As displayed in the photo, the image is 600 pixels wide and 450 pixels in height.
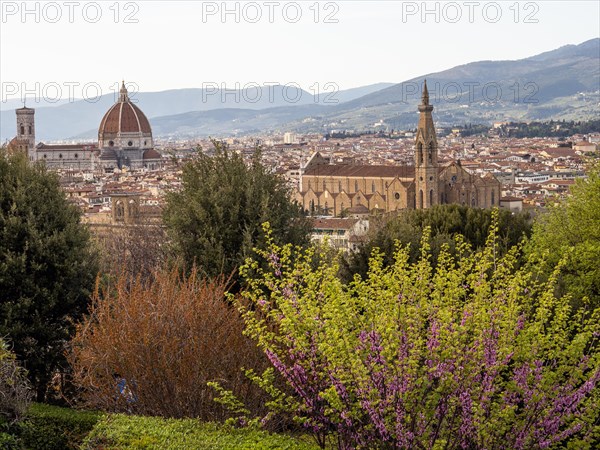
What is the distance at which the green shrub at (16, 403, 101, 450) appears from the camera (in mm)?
9664

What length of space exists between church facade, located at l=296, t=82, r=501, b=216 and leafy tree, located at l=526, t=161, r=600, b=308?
40995 mm

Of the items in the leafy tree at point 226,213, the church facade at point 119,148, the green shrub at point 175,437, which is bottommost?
the green shrub at point 175,437

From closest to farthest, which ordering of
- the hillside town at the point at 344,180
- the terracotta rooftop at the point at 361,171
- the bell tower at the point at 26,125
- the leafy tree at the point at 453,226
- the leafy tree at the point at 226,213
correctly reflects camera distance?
1. the leafy tree at the point at 226,213
2. the leafy tree at the point at 453,226
3. the hillside town at the point at 344,180
4. the terracotta rooftop at the point at 361,171
5. the bell tower at the point at 26,125

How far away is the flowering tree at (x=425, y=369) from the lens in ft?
26.0

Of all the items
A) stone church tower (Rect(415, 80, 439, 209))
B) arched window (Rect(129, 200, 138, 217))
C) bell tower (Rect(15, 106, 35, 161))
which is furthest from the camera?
bell tower (Rect(15, 106, 35, 161))

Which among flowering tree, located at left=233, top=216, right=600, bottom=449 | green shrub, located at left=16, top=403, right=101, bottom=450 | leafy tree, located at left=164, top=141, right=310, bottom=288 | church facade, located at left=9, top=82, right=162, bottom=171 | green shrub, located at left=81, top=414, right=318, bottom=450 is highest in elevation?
church facade, located at left=9, top=82, right=162, bottom=171

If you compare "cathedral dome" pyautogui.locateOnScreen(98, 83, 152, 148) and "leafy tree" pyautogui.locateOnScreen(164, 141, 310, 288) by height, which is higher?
"cathedral dome" pyautogui.locateOnScreen(98, 83, 152, 148)

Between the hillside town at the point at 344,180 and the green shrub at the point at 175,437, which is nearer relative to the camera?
the green shrub at the point at 175,437

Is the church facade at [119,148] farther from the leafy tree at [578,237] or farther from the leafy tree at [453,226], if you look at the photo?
the leafy tree at [578,237]

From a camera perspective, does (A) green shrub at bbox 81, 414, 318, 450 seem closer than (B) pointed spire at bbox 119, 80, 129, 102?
Yes

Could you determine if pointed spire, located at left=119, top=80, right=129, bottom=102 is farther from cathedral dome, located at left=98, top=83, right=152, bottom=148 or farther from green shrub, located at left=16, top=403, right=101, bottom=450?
green shrub, located at left=16, top=403, right=101, bottom=450

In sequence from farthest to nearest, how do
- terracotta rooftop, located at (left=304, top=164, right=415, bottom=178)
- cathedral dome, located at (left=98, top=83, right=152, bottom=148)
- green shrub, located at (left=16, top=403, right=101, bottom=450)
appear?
cathedral dome, located at (left=98, top=83, right=152, bottom=148)
terracotta rooftop, located at (left=304, top=164, right=415, bottom=178)
green shrub, located at (left=16, top=403, right=101, bottom=450)

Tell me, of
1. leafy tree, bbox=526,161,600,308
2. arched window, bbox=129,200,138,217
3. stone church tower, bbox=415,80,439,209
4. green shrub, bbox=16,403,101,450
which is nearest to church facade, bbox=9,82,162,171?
stone church tower, bbox=415,80,439,209

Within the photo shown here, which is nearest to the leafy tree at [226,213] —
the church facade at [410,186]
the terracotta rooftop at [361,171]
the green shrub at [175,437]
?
the green shrub at [175,437]
